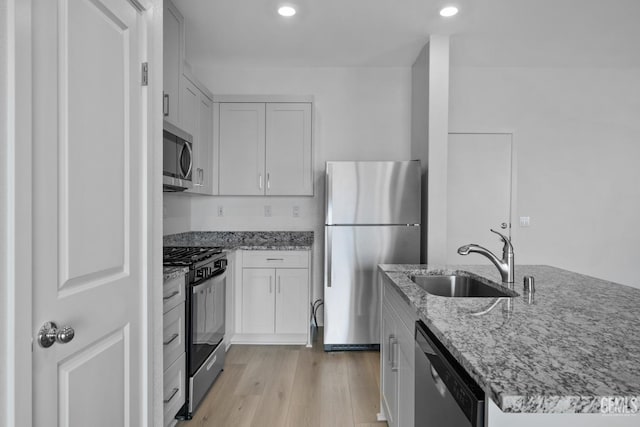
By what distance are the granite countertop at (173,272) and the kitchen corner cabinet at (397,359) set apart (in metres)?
1.09

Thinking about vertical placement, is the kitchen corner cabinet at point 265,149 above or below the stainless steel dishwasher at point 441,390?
above

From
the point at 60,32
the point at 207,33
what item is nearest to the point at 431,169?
the point at 207,33

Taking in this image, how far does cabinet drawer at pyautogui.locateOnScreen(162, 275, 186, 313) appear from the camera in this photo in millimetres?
1850

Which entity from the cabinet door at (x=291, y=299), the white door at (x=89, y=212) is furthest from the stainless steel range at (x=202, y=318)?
the white door at (x=89, y=212)

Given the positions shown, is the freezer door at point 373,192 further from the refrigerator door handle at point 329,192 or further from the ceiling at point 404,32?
the ceiling at point 404,32

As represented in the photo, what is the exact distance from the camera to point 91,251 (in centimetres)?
113

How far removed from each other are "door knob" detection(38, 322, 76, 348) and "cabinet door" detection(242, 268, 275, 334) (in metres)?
2.33

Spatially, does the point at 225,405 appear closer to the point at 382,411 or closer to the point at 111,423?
the point at 382,411

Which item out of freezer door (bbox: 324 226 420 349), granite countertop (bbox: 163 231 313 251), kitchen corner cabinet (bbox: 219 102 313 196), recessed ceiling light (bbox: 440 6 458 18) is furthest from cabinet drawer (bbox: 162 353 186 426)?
recessed ceiling light (bbox: 440 6 458 18)

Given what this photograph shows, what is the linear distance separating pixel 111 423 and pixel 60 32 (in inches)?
47.2

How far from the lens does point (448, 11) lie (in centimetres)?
274

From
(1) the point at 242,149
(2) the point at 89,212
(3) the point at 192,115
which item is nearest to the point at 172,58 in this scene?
(3) the point at 192,115

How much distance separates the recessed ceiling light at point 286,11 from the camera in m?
2.69

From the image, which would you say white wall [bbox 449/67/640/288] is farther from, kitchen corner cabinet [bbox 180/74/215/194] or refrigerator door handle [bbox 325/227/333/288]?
kitchen corner cabinet [bbox 180/74/215/194]
